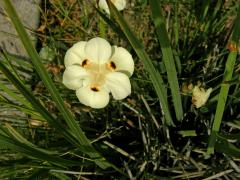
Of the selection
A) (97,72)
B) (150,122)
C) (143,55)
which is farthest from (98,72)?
(150,122)

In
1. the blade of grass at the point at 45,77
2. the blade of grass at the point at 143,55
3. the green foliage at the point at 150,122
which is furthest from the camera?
the green foliage at the point at 150,122

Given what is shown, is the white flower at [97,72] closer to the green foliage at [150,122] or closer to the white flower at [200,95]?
the green foliage at [150,122]

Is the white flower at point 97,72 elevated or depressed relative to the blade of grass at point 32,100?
elevated

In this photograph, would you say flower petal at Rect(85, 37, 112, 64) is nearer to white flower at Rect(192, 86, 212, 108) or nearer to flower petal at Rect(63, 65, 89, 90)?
flower petal at Rect(63, 65, 89, 90)

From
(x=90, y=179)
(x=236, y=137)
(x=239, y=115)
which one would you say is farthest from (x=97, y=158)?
(x=239, y=115)

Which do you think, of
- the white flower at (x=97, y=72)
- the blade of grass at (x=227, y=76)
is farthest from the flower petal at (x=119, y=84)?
the blade of grass at (x=227, y=76)

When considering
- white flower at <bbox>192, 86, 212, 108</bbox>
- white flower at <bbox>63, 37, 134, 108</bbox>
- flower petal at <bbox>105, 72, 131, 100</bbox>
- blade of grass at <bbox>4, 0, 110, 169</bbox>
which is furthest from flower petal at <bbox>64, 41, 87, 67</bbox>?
white flower at <bbox>192, 86, 212, 108</bbox>
